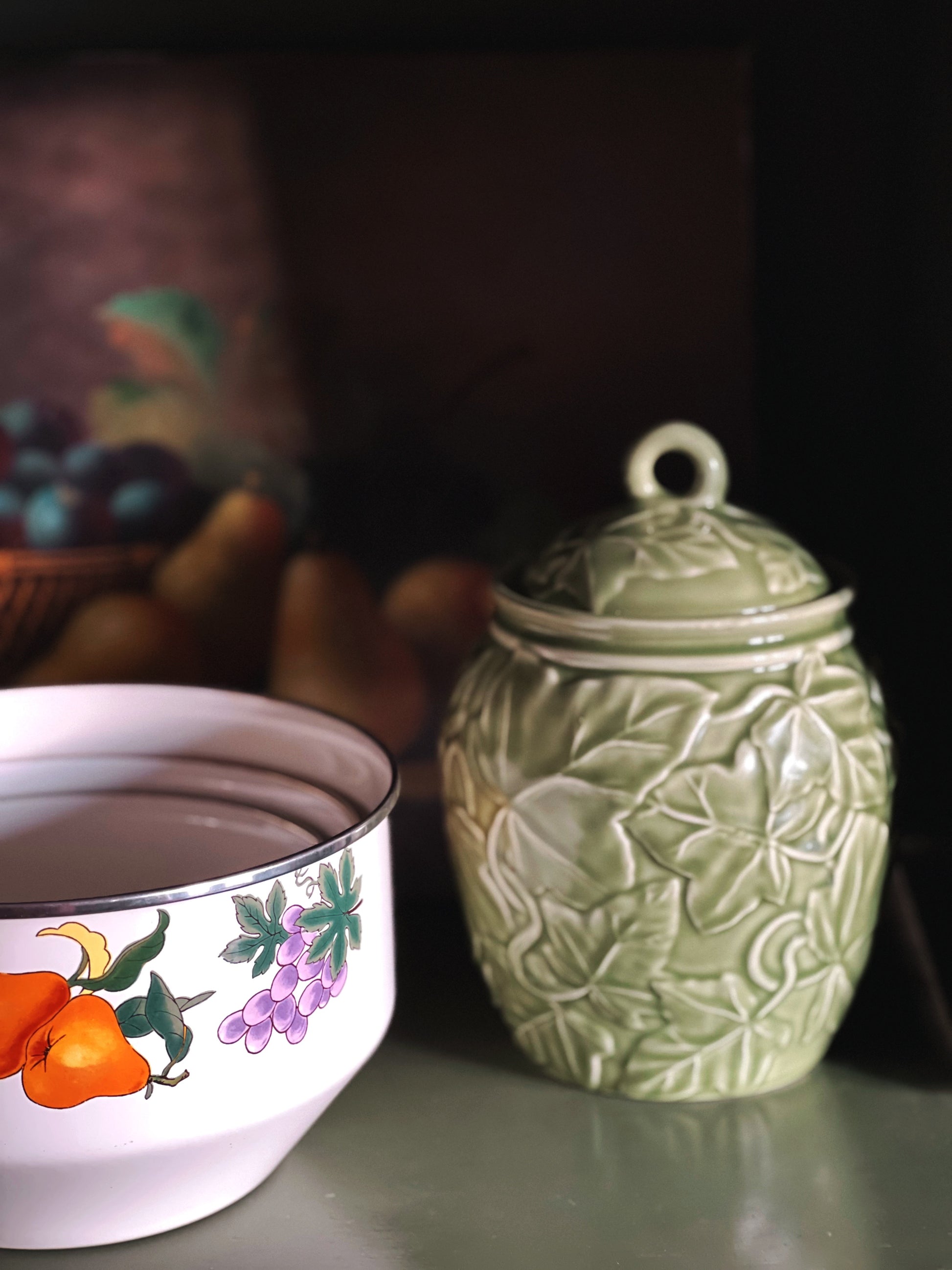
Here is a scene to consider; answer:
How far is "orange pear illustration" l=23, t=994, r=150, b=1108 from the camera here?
0.43m

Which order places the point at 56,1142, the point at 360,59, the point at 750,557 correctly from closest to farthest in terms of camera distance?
1. the point at 56,1142
2. the point at 750,557
3. the point at 360,59

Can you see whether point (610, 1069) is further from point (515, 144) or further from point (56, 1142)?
point (515, 144)

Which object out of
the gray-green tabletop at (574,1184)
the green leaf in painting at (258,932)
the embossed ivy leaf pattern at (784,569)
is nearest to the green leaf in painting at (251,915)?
the green leaf in painting at (258,932)

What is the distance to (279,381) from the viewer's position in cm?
69

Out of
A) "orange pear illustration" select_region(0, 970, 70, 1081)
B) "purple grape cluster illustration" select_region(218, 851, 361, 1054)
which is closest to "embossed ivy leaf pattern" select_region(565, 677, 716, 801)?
"purple grape cluster illustration" select_region(218, 851, 361, 1054)

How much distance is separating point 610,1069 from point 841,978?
104mm

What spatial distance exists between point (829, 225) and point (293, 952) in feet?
1.57

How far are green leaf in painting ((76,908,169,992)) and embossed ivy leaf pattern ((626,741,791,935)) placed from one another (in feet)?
0.60

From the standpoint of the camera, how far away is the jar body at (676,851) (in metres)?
0.52

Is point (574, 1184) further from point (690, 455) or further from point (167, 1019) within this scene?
point (690, 455)

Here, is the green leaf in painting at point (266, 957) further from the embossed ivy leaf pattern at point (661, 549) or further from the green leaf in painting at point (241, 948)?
the embossed ivy leaf pattern at point (661, 549)

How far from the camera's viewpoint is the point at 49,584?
70cm

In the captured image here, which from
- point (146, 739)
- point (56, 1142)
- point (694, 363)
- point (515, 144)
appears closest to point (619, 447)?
point (694, 363)

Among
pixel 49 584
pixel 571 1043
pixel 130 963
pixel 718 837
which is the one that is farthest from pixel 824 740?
pixel 49 584
